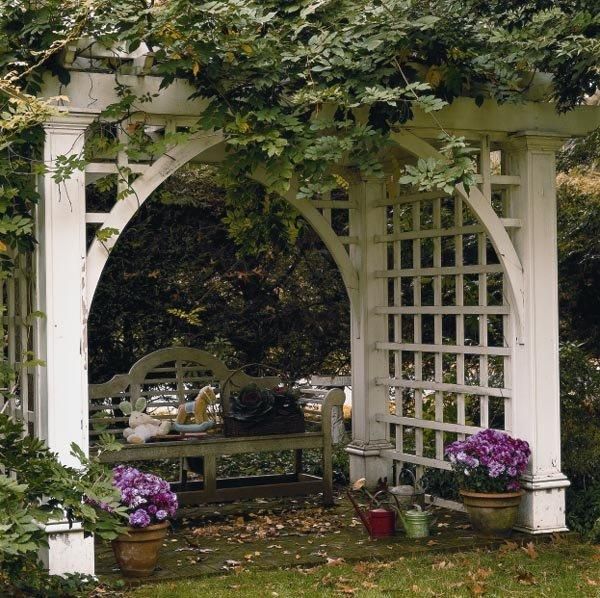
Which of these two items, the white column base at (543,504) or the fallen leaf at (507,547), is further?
the white column base at (543,504)

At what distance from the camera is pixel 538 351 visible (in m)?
6.49

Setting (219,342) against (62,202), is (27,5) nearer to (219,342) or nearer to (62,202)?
(62,202)

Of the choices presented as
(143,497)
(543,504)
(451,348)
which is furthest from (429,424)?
(143,497)

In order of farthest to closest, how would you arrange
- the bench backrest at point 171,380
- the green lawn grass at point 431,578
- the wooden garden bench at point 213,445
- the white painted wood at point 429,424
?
the bench backrest at point 171,380 < the wooden garden bench at point 213,445 < the white painted wood at point 429,424 < the green lawn grass at point 431,578

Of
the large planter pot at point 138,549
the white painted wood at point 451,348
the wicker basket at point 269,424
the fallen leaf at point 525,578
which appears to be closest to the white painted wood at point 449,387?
the white painted wood at point 451,348

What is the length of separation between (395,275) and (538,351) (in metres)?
1.55

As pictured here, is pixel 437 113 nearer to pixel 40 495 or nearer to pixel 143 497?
pixel 143 497

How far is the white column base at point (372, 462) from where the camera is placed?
26.2 ft

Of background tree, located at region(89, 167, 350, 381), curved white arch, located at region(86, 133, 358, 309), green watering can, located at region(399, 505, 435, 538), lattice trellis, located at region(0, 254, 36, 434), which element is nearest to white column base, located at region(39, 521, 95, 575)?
lattice trellis, located at region(0, 254, 36, 434)

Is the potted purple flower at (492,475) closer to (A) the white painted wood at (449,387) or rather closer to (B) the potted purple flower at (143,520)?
(A) the white painted wood at (449,387)

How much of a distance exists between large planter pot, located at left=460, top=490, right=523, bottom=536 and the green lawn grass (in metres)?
0.24

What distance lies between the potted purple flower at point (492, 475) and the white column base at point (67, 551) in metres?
2.23

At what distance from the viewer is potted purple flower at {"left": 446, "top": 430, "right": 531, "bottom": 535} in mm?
6266

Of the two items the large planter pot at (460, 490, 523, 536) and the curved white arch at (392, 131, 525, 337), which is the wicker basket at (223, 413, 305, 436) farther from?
the curved white arch at (392, 131, 525, 337)
